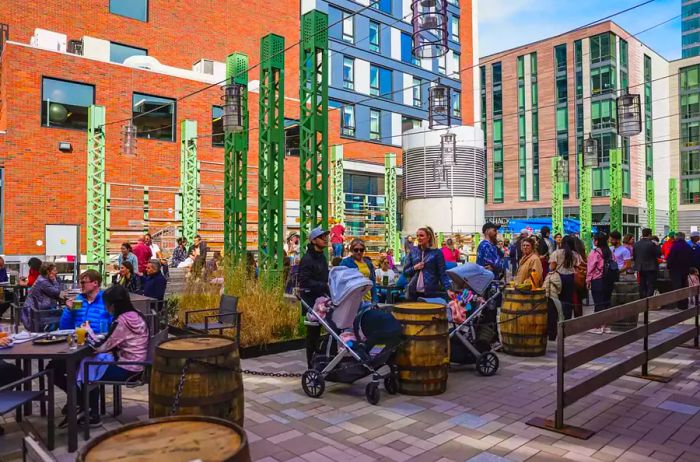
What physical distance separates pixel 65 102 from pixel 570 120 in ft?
146

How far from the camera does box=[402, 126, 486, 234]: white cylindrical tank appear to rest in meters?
34.2

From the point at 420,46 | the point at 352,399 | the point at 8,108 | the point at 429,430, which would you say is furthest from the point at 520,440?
the point at 8,108

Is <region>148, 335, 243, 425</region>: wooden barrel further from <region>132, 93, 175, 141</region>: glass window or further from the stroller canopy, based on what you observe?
<region>132, 93, 175, 141</region>: glass window

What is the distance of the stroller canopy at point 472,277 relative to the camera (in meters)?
7.13

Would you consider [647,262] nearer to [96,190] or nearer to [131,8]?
[96,190]

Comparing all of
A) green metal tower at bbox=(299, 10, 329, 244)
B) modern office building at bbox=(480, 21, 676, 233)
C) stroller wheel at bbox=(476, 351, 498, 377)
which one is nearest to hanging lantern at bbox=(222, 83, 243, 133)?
green metal tower at bbox=(299, 10, 329, 244)

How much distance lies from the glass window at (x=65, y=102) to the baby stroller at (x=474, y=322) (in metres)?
21.7

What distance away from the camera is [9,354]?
15.5 feet

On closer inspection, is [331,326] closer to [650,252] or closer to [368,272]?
[368,272]

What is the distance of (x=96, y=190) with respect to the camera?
62.8 feet

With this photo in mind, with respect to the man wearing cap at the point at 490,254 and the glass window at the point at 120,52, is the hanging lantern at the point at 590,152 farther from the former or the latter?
the glass window at the point at 120,52

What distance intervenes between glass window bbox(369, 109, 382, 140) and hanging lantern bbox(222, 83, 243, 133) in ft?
89.5

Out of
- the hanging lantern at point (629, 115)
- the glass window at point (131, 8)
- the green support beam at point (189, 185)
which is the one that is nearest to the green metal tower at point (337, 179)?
the green support beam at point (189, 185)

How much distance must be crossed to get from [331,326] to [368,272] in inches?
61.7
